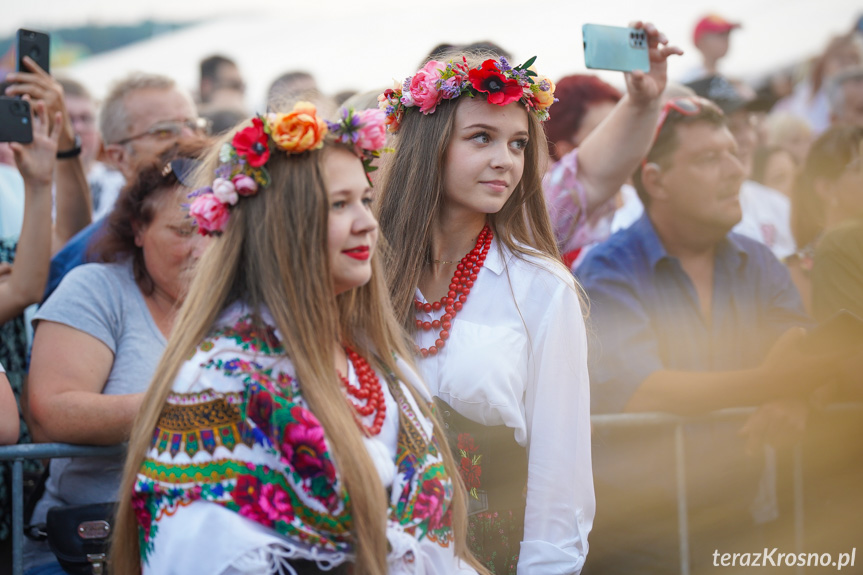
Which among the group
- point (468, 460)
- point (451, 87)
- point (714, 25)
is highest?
point (714, 25)

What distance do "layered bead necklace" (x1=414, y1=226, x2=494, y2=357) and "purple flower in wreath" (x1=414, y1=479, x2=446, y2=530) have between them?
597mm

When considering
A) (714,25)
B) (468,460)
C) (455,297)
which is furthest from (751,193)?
(468,460)

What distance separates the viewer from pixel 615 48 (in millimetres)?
3133

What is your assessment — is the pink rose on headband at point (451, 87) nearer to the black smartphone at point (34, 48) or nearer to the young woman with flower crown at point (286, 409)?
the young woman with flower crown at point (286, 409)

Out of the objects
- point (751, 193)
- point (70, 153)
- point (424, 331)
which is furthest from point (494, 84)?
point (751, 193)

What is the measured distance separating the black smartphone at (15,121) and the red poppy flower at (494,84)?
192cm

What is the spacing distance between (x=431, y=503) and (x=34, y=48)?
2.82 metres

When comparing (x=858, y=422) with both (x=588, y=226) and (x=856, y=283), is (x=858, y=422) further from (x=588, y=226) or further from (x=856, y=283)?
(x=588, y=226)

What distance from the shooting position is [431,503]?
6.77ft

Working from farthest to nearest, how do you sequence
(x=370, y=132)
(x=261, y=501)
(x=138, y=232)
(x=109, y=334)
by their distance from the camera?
(x=138, y=232) < (x=109, y=334) < (x=370, y=132) < (x=261, y=501)

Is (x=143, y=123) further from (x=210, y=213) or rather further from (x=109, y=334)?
(x=210, y=213)

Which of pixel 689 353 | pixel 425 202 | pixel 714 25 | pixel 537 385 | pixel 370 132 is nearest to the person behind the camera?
pixel 370 132

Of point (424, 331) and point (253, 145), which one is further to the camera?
point (424, 331)
